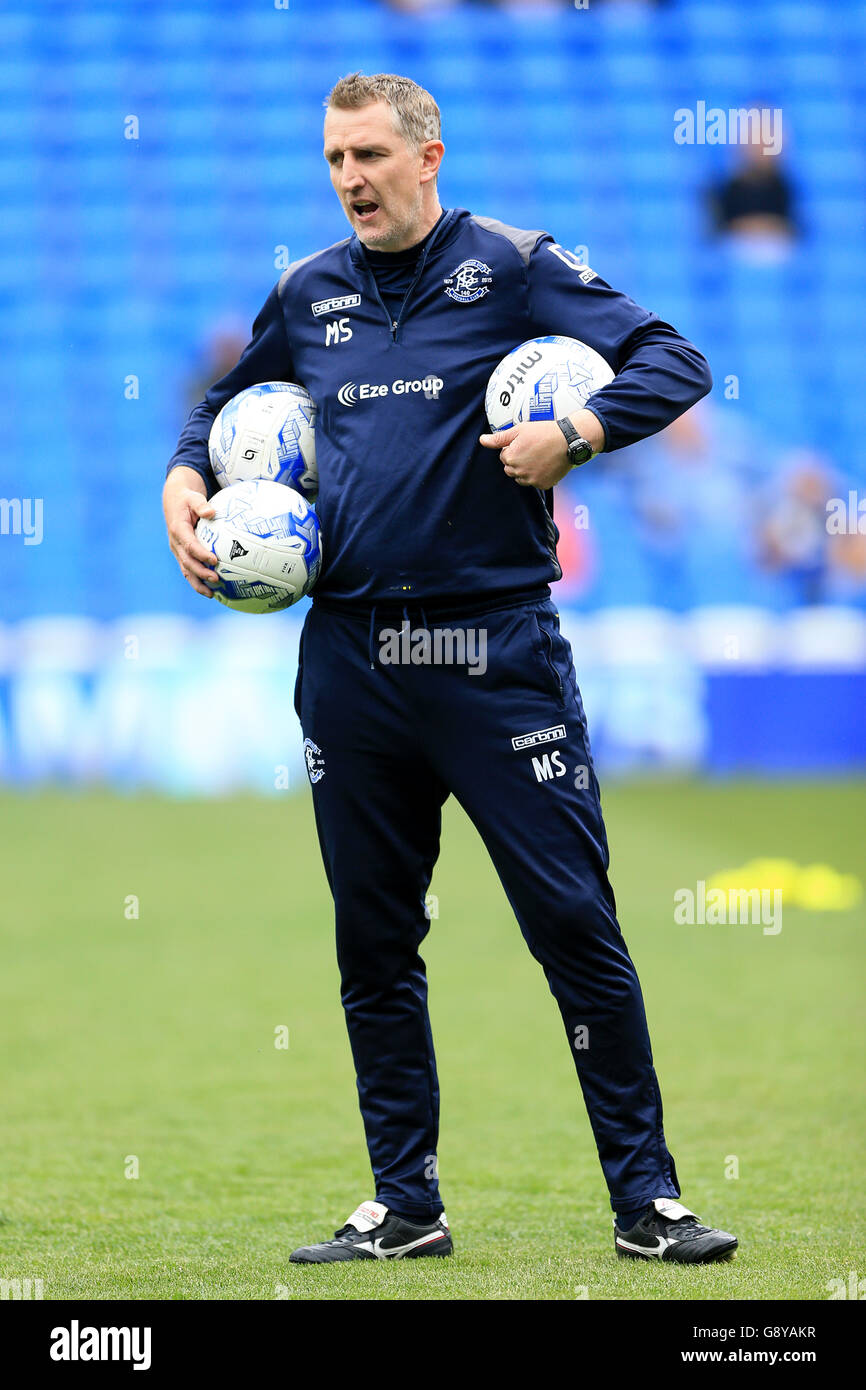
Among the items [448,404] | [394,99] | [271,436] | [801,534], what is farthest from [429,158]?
[801,534]

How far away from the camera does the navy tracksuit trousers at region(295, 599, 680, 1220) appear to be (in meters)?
3.64

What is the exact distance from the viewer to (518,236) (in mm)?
3812

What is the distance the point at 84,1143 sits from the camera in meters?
4.92

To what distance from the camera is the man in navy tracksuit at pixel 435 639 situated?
363 cm

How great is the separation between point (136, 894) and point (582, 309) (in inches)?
251

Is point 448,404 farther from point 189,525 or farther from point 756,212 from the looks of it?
point 756,212

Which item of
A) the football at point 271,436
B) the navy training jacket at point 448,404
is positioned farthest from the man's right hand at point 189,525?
the navy training jacket at point 448,404

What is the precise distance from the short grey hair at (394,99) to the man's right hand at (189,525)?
2.98 feet

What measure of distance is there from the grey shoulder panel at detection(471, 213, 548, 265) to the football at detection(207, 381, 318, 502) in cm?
57

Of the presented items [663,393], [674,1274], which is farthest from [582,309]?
[674,1274]

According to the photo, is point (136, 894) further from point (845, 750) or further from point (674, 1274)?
point (845, 750)

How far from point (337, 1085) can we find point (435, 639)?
2.49 meters

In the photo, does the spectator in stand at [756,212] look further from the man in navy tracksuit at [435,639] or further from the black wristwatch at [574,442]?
the black wristwatch at [574,442]
